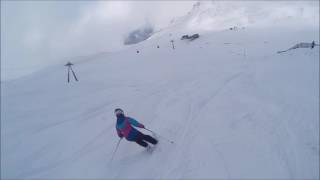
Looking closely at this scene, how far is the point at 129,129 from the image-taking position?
42.8 ft

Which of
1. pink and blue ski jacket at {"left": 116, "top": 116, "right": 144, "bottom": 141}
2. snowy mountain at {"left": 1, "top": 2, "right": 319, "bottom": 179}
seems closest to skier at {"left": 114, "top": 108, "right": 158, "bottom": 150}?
pink and blue ski jacket at {"left": 116, "top": 116, "right": 144, "bottom": 141}

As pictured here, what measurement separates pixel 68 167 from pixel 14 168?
3.32m

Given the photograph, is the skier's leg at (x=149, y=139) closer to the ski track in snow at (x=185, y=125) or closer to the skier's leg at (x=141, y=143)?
the skier's leg at (x=141, y=143)

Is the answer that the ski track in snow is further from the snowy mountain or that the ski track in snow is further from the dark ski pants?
the dark ski pants

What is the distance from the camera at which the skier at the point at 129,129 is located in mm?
12898

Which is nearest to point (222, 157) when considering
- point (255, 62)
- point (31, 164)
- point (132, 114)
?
point (132, 114)

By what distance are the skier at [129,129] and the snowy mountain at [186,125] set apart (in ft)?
1.85

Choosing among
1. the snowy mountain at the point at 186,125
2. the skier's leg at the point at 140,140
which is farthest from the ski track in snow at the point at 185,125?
the skier's leg at the point at 140,140

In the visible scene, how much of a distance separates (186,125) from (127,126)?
3.08 metres

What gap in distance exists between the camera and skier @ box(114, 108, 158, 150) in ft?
42.3

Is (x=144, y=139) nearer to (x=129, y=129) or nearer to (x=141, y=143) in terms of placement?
(x=141, y=143)

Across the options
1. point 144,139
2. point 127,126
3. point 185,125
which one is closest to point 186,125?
point 185,125

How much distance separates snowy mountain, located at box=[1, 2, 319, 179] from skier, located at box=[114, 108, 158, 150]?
565 mm

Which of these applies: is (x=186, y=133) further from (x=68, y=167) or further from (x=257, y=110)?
(x=68, y=167)
